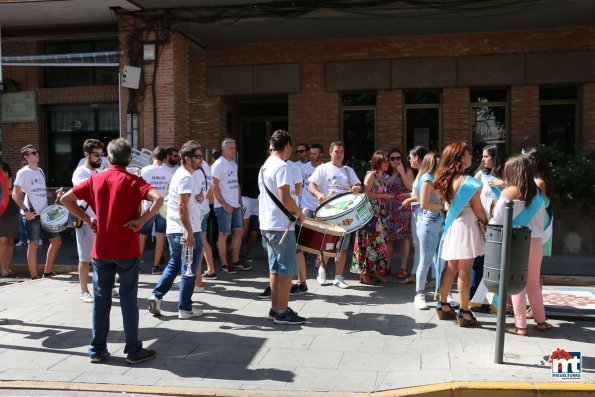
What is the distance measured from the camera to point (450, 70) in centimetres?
1248

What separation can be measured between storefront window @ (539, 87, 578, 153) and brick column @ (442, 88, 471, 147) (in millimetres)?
1607

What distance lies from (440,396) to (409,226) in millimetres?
4373

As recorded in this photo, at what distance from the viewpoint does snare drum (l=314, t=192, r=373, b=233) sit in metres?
6.36

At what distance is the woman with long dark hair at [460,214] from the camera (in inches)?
225

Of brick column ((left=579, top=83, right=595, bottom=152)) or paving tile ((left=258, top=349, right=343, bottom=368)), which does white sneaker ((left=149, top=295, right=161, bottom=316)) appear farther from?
brick column ((left=579, top=83, right=595, bottom=152))

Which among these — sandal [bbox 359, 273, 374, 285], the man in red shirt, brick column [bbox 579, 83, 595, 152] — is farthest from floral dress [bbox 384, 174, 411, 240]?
brick column [bbox 579, 83, 595, 152]

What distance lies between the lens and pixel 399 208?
8.41m

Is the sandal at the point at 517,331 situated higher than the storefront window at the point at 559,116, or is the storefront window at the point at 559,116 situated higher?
the storefront window at the point at 559,116

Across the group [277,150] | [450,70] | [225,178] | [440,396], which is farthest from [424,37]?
[440,396]

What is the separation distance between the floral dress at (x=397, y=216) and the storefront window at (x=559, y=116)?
227 inches

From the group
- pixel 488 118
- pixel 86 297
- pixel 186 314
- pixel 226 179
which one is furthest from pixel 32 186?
pixel 488 118

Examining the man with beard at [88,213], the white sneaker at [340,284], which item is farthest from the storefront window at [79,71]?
the white sneaker at [340,284]

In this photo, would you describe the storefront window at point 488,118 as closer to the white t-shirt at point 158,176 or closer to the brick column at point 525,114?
the brick column at point 525,114

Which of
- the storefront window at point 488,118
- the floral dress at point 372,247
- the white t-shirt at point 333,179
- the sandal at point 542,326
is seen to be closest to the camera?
the sandal at point 542,326
